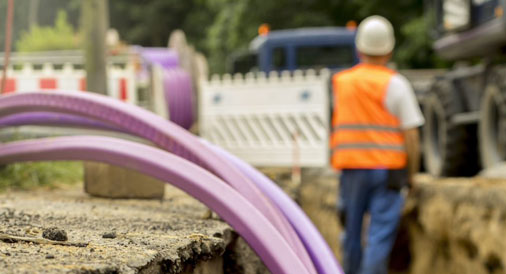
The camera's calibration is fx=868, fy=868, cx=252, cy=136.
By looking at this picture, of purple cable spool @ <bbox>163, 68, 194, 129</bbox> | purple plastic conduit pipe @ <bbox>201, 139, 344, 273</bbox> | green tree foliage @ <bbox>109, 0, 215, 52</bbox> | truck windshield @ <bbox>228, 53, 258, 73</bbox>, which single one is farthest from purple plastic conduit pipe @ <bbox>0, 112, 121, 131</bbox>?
green tree foliage @ <bbox>109, 0, 215, 52</bbox>

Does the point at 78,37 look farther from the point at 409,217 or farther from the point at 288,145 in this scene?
the point at 409,217

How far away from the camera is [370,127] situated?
542 cm

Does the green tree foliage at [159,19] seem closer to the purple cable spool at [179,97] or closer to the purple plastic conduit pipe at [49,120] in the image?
the purple cable spool at [179,97]

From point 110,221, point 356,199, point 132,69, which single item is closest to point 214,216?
point 110,221

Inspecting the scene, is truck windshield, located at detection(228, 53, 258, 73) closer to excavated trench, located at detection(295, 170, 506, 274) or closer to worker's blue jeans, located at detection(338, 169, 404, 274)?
excavated trench, located at detection(295, 170, 506, 274)

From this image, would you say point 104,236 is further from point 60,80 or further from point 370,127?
point 60,80

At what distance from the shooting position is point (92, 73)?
30.7 ft

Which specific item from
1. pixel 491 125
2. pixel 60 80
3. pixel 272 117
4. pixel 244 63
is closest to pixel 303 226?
pixel 491 125

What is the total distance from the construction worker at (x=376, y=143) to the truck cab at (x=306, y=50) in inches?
329

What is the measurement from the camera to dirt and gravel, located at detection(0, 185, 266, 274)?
6.70 ft

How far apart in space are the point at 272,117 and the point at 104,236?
10347 mm

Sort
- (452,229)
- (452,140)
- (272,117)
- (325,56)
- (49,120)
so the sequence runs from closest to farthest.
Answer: (49,120)
(452,229)
(452,140)
(272,117)
(325,56)

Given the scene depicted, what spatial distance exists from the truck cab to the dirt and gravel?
9.95 m

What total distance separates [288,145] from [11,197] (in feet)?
28.8
